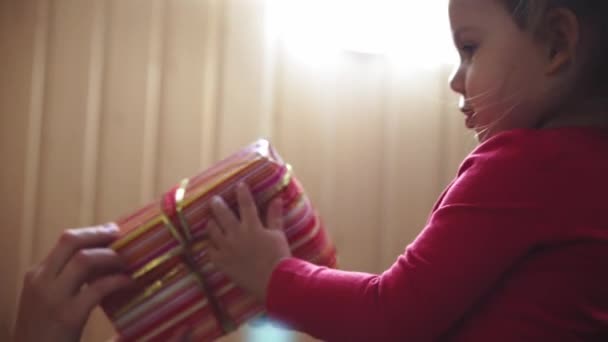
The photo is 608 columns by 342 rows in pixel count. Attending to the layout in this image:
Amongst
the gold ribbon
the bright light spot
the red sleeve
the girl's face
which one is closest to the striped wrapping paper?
the gold ribbon

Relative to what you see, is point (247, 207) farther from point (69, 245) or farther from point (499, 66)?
point (499, 66)

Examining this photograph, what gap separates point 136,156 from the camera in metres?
0.95

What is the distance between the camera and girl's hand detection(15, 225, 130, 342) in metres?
0.57

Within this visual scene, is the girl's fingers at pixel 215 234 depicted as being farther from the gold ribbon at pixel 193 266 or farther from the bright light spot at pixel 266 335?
the bright light spot at pixel 266 335

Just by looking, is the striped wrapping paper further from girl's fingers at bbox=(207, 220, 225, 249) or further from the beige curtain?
the beige curtain

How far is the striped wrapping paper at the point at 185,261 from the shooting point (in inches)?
22.9

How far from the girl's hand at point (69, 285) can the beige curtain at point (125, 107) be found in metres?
0.37

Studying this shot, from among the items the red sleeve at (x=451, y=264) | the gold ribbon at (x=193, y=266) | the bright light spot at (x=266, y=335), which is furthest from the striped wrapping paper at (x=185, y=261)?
the bright light spot at (x=266, y=335)

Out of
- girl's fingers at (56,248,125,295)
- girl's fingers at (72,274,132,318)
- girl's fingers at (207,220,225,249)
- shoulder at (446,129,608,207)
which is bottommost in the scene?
girl's fingers at (72,274,132,318)

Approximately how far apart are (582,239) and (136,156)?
691 mm

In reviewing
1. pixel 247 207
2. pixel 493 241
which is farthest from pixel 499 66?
pixel 247 207

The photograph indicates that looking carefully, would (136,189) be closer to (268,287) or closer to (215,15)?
(215,15)

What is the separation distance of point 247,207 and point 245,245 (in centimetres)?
4

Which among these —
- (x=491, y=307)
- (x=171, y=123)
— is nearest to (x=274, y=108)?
(x=171, y=123)
